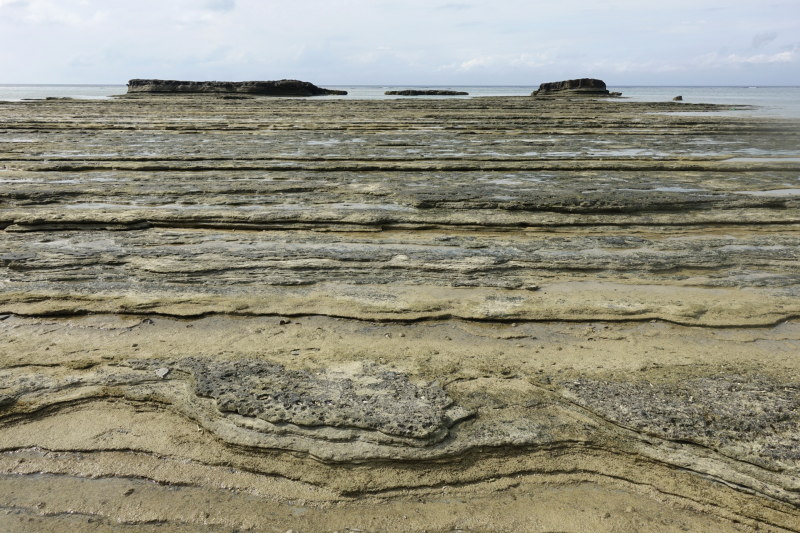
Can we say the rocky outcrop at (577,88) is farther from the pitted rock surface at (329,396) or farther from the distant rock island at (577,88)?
the pitted rock surface at (329,396)

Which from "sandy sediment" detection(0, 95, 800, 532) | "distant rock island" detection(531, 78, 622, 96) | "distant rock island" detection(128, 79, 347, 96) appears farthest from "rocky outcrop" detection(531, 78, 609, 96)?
"sandy sediment" detection(0, 95, 800, 532)

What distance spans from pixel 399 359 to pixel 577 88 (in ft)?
199

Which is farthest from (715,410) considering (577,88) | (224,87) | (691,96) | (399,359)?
(691,96)

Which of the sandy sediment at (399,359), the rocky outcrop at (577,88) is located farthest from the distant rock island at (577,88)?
the sandy sediment at (399,359)

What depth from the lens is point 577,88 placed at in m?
58.0

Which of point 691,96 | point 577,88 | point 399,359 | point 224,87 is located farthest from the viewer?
point 691,96

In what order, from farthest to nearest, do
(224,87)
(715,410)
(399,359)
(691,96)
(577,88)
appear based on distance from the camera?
(691,96)
(577,88)
(224,87)
(399,359)
(715,410)

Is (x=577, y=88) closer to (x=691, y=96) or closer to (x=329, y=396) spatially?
(x=691, y=96)

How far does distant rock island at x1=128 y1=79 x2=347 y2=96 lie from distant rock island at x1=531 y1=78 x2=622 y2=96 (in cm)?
2467

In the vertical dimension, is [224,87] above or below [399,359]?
above

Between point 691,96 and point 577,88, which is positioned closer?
point 577,88

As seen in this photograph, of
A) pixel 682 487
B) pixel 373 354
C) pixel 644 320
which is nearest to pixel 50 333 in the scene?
pixel 373 354

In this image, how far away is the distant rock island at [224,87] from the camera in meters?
53.8

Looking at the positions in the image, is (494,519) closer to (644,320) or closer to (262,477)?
(262,477)
